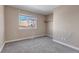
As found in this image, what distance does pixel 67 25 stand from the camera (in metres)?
4.30

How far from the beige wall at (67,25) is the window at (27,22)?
2.29m

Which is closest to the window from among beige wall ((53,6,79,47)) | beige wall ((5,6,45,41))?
beige wall ((5,6,45,41))

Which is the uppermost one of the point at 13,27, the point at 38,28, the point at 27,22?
the point at 27,22

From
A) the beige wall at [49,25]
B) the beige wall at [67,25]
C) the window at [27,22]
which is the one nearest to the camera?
the beige wall at [67,25]

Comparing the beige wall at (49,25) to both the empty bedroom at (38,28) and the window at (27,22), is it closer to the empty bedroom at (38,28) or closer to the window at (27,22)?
the empty bedroom at (38,28)

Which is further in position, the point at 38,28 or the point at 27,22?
the point at 38,28

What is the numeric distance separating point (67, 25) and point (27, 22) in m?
3.27

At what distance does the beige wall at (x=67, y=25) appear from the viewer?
148 inches

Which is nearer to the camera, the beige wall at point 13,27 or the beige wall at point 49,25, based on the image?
the beige wall at point 13,27

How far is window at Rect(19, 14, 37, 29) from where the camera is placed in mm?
6141

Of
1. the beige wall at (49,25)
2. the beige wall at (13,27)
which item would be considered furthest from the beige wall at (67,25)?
the beige wall at (13,27)

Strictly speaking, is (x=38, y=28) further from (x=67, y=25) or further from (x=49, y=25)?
(x=67, y=25)

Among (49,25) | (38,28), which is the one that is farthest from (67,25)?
(38,28)
